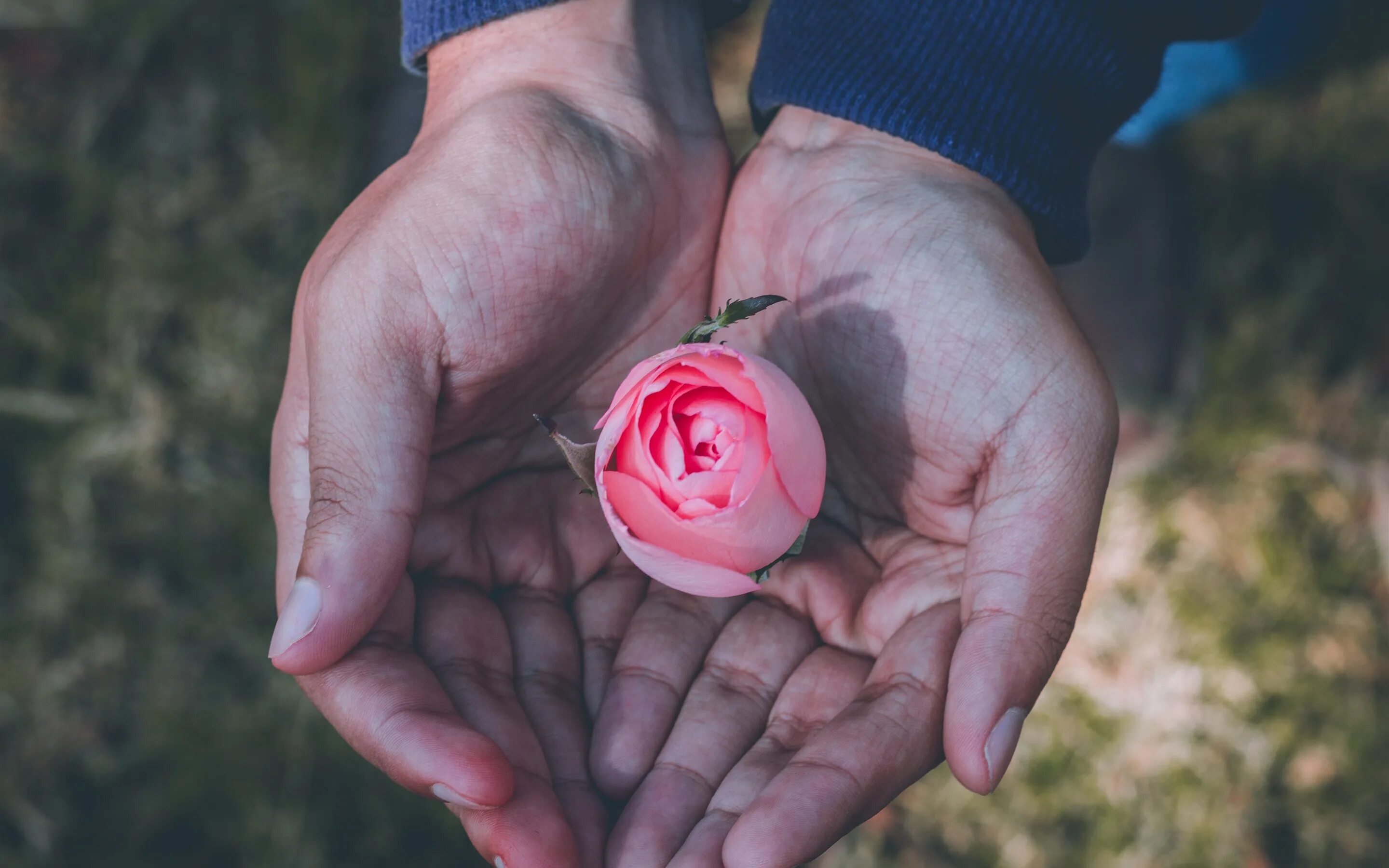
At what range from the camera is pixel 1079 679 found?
3.02 metres

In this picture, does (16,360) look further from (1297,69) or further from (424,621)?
(1297,69)

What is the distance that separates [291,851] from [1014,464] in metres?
2.12

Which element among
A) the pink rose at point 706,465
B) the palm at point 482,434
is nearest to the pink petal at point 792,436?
the pink rose at point 706,465

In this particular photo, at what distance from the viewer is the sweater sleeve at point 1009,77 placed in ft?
7.12

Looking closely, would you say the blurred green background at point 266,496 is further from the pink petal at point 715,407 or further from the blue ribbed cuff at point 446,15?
the pink petal at point 715,407

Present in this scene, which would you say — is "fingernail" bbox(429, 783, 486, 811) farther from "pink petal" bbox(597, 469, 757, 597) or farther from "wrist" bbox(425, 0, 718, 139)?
"wrist" bbox(425, 0, 718, 139)

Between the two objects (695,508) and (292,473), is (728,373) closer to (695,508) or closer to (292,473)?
(695,508)

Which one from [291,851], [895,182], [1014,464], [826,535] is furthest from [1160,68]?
[291,851]

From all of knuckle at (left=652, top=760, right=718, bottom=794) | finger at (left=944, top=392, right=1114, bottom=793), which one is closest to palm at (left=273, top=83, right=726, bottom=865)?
knuckle at (left=652, top=760, right=718, bottom=794)

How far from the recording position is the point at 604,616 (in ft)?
6.76

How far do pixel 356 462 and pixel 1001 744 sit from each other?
1165 millimetres

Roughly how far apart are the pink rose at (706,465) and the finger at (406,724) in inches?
15.7

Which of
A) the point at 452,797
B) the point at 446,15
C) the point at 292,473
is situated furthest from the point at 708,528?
the point at 446,15

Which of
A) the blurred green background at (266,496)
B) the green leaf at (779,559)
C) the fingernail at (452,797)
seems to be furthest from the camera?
the blurred green background at (266,496)
